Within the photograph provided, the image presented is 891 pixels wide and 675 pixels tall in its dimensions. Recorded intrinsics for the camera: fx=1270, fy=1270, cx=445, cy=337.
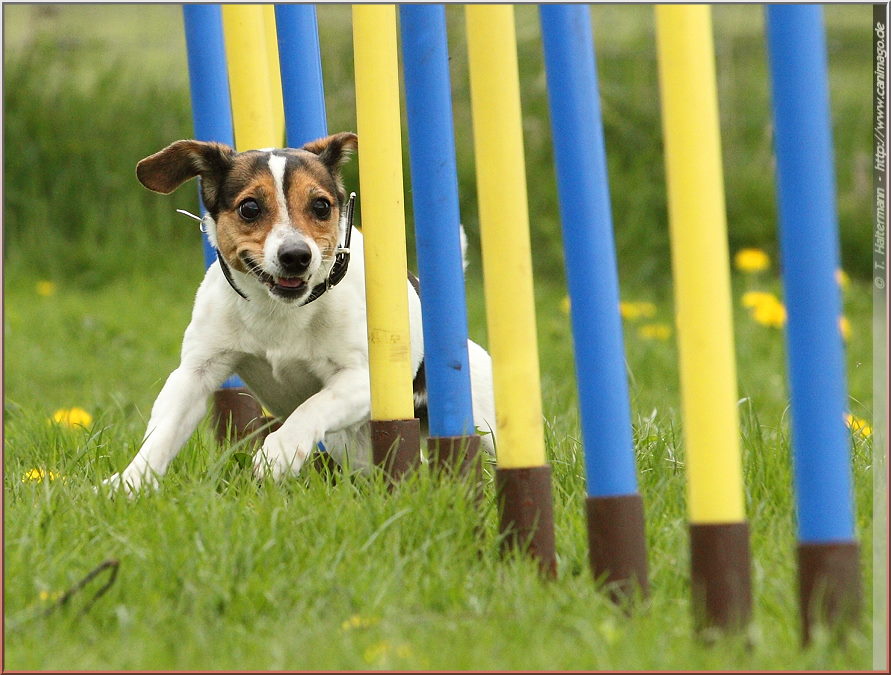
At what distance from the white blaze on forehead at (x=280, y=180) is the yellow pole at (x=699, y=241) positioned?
5.26 ft

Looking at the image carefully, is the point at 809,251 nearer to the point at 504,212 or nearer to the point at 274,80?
the point at 504,212

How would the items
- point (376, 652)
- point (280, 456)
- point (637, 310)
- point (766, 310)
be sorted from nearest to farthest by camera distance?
point (376, 652), point (280, 456), point (766, 310), point (637, 310)

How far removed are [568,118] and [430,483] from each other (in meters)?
0.80

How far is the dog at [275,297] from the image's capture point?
10.8 ft

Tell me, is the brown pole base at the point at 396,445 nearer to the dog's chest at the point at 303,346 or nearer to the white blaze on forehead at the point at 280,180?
the dog's chest at the point at 303,346

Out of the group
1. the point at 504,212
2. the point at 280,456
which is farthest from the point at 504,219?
the point at 280,456

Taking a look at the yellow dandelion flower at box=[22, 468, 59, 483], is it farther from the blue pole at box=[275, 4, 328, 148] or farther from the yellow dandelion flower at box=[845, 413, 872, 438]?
the yellow dandelion flower at box=[845, 413, 872, 438]

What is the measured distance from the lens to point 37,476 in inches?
123

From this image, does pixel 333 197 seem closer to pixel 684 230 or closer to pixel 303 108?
pixel 303 108

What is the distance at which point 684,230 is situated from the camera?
191cm

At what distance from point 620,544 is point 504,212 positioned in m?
0.62

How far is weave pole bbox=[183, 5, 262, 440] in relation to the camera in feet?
12.0

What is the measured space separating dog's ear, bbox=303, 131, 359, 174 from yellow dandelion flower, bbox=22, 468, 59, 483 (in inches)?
43.0

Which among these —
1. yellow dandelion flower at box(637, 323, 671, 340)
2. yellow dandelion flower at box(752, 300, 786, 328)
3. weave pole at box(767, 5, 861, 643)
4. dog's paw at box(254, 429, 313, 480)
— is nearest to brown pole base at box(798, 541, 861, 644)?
weave pole at box(767, 5, 861, 643)
